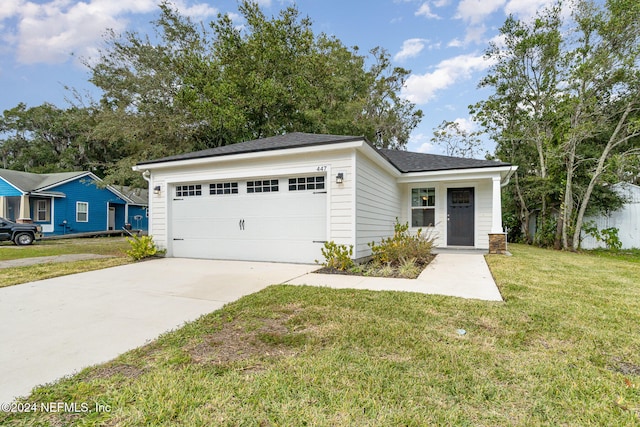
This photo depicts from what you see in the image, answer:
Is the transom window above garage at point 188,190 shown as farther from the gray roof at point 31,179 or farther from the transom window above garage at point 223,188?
the gray roof at point 31,179

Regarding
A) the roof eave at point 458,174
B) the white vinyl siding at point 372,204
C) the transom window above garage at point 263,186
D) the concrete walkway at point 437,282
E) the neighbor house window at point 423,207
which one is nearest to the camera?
the concrete walkway at point 437,282

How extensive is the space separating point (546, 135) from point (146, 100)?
17.9m

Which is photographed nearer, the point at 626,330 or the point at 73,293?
the point at 626,330

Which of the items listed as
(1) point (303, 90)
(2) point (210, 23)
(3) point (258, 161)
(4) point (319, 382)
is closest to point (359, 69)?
(1) point (303, 90)

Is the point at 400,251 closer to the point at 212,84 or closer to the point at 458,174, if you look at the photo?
the point at 458,174

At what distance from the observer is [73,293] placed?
14.8 feet

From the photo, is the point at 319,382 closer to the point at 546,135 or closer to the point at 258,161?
the point at 258,161

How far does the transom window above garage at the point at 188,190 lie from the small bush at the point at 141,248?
4.80 ft

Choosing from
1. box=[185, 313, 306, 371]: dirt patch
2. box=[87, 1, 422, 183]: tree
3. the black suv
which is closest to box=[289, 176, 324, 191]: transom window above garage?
box=[185, 313, 306, 371]: dirt patch

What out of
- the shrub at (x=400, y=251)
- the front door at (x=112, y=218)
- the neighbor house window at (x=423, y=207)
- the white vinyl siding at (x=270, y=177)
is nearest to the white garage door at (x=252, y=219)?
the white vinyl siding at (x=270, y=177)

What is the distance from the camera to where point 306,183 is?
730 centimetres

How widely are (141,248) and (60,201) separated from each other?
13950mm

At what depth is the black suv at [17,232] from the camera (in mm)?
12789

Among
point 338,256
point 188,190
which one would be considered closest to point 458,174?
point 338,256
